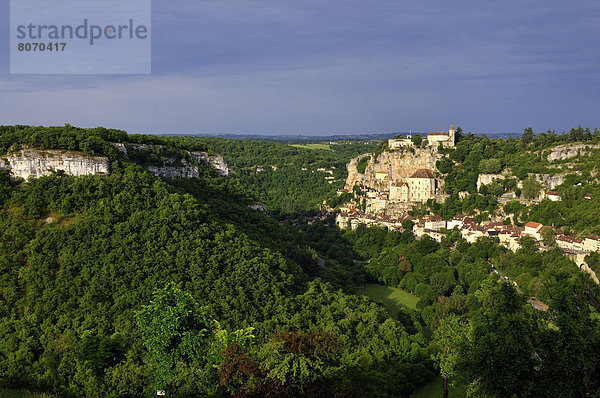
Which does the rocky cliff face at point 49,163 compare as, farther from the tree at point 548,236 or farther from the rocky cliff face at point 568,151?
the rocky cliff face at point 568,151

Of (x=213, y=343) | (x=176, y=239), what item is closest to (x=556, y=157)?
(x=176, y=239)

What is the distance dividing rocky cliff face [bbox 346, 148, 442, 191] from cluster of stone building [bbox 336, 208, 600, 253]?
36.1 ft

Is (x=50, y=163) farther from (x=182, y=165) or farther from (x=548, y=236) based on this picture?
(x=548, y=236)

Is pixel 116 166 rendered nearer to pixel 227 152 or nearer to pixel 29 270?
pixel 29 270

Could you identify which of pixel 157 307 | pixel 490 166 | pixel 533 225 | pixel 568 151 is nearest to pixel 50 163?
pixel 157 307

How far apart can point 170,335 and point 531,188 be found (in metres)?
60.2

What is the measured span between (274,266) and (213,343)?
14.5 meters

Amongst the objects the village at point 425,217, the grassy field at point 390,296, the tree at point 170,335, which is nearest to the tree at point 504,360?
the tree at point 170,335

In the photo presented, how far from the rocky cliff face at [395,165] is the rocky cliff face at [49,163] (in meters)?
59.6

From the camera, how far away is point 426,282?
155 feet

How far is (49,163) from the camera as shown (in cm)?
3081

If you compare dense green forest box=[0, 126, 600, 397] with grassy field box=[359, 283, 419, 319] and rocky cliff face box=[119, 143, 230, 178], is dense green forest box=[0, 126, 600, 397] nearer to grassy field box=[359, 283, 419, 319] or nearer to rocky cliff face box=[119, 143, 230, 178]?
rocky cliff face box=[119, 143, 230, 178]

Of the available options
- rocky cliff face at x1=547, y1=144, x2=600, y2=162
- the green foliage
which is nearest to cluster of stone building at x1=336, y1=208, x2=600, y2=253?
the green foliage

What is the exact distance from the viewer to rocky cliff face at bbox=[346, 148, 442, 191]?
81188 millimetres
